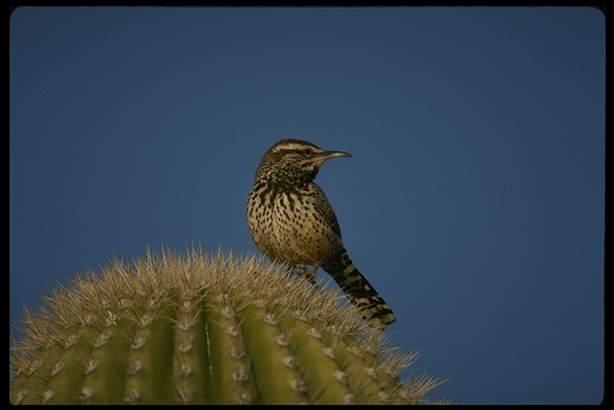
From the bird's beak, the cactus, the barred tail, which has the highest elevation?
the bird's beak

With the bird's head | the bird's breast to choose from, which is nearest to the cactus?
the bird's breast

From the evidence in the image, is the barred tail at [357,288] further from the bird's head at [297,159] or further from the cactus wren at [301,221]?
the bird's head at [297,159]

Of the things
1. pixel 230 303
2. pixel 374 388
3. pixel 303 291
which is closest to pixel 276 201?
pixel 303 291

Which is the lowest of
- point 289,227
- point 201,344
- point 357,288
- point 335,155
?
point 201,344

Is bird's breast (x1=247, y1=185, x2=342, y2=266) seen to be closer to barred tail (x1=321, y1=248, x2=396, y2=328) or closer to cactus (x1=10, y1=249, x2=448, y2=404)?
Answer: barred tail (x1=321, y1=248, x2=396, y2=328)

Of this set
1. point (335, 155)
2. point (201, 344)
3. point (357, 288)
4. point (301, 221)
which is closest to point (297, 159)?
point (335, 155)

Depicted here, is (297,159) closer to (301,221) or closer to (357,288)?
(301,221)
